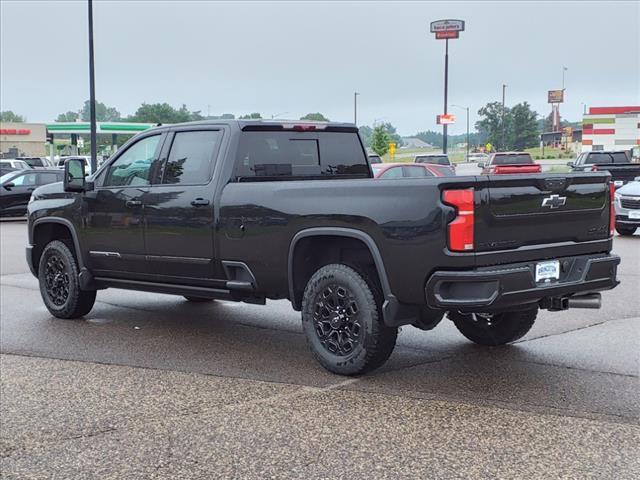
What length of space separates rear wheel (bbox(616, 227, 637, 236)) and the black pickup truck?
11.9 metres

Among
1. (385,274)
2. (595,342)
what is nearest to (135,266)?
(385,274)

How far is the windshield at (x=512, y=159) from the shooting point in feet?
110

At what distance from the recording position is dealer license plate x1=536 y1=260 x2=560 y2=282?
221 inches

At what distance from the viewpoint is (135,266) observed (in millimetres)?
7770

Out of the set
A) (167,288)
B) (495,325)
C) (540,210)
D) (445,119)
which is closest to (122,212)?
(167,288)

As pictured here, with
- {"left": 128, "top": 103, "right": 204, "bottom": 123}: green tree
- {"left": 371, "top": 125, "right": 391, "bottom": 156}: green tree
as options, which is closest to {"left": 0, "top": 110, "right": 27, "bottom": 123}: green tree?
{"left": 128, "top": 103, "right": 204, "bottom": 123}: green tree

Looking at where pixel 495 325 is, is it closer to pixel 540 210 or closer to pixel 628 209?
pixel 540 210

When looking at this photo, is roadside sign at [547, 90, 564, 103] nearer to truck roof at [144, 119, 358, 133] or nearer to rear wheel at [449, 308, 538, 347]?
truck roof at [144, 119, 358, 133]

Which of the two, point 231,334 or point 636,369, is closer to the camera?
point 636,369

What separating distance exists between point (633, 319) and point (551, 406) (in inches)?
137

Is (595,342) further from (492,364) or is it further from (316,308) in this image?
(316,308)

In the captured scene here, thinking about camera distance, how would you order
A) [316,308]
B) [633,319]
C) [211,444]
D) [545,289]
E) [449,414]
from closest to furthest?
[211,444] < [449,414] < [545,289] < [316,308] < [633,319]

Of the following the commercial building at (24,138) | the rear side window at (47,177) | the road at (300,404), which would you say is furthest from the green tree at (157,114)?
the road at (300,404)

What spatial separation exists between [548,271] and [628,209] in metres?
13.4
